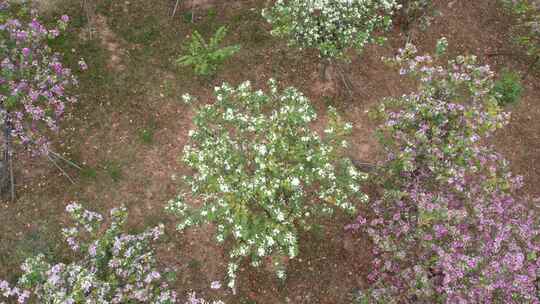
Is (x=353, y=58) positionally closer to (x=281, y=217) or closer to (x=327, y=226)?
(x=327, y=226)

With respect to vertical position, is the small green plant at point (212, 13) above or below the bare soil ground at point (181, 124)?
above

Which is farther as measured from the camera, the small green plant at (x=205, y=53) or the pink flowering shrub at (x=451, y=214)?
the small green plant at (x=205, y=53)

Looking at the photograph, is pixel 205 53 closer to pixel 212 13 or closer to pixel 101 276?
pixel 212 13

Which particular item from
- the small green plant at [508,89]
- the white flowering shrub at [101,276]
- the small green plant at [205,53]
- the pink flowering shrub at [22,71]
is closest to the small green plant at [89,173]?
the pink flowering shrub at [22,71]

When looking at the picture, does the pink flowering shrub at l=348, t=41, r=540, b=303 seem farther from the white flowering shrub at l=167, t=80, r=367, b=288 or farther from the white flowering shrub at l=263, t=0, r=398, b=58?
the white flowering shrub at l=263, t=0, r=398, b=58

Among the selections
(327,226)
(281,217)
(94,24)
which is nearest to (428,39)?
(327,226)

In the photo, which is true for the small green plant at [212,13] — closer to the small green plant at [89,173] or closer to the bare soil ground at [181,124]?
the bare soil ground at [181,124]
